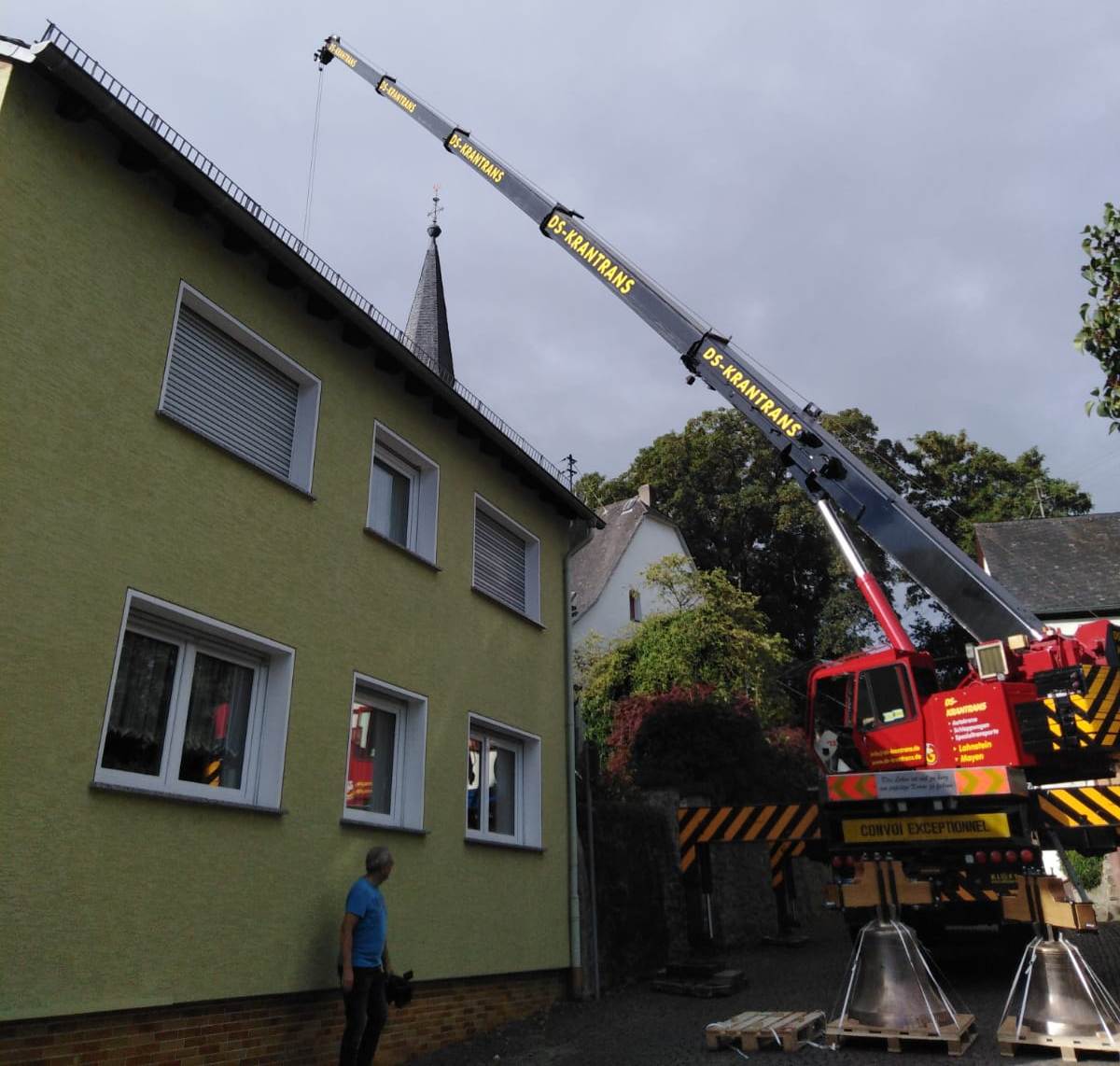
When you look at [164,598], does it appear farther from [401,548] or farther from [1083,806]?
[1083,806]

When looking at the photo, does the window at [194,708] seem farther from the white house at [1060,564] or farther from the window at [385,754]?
the white house at [1060,564]

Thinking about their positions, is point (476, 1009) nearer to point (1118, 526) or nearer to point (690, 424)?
point (1118, 526)

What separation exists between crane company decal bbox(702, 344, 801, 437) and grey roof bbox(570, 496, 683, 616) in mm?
15504

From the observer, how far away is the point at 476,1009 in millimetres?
8492

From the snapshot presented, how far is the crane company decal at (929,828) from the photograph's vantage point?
9.03 metres

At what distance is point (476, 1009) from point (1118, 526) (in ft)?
92.5

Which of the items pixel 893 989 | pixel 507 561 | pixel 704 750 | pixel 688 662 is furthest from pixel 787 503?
pixel 893 989

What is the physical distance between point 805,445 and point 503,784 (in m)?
5.56

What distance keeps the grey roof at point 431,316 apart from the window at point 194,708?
1441cm

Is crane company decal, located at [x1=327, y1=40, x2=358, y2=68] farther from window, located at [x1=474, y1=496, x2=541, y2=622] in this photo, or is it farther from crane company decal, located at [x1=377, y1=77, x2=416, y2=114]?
window, located at [x1=474, y1=496, x2=541, y2=622]

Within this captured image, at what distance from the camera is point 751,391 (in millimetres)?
12039

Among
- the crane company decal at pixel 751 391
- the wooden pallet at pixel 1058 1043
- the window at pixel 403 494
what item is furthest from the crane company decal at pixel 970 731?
the window at pixel 403 494

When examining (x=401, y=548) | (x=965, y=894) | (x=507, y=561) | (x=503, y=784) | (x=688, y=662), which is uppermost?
(x=688, y=662)

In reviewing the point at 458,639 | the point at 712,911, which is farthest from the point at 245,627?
the point at 712,911
